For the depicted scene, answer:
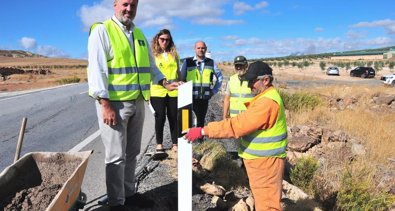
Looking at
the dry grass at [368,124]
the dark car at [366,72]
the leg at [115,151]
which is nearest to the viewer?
the leg at [115,151]

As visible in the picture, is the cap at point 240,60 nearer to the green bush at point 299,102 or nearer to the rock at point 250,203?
the rock at point 250,203

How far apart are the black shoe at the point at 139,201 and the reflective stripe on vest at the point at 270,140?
1.26 m

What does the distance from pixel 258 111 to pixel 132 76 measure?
4.06 ft

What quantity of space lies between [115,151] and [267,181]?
145cm

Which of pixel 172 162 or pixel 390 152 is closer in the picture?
pixel 172 162

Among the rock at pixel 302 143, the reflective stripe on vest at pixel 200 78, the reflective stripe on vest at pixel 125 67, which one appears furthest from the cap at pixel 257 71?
the rock at pixel 302 143

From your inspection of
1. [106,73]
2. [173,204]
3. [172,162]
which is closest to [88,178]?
[172,162]

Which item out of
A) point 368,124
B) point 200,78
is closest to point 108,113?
point 200,78

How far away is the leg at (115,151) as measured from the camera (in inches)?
145

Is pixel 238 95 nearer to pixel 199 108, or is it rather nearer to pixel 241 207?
pixel 199 108

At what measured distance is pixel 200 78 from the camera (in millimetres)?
6430

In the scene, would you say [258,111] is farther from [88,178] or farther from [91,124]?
[91,124]

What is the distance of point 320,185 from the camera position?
18.6 feet

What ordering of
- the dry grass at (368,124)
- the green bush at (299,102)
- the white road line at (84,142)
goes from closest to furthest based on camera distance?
1. the white road line at (84,142)
2. the dry grass at (368,124)
3. the green bush at (299,102)
